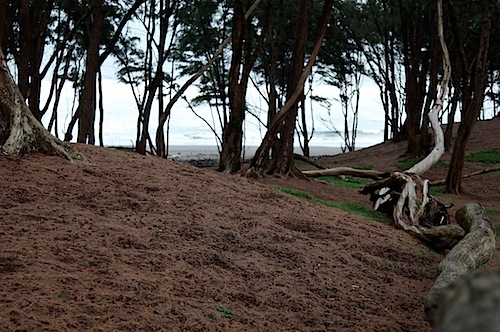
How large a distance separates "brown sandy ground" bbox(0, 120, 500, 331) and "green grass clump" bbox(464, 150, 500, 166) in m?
9.91

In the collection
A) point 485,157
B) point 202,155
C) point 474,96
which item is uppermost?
point 474,96

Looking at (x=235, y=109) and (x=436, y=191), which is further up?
(x=235, y=109)

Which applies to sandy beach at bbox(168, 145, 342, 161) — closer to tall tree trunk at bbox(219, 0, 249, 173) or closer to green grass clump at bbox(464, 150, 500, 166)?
green grass clump at bbox(464, 150, 500, 166)

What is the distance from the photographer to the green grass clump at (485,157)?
14941mm

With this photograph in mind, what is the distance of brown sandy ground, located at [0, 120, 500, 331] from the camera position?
277 cm

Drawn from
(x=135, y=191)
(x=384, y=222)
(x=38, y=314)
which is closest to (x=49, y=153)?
(x=135, y=191)

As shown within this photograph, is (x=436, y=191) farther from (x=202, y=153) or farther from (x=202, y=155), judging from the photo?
(x=202, y=153)

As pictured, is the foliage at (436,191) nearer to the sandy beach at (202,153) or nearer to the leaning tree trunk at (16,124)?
the leaning tree trunk at (16,124)

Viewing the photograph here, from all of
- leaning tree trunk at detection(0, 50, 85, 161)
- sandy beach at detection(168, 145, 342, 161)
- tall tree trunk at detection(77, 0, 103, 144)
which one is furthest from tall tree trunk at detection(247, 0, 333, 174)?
sandy beach at detection(168, 145, 342, 161)

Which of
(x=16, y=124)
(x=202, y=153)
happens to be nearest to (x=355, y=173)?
(x=16, y=124)

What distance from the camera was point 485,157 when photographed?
15.4 metres

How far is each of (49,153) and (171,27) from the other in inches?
603

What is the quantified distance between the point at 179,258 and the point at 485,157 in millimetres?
13546

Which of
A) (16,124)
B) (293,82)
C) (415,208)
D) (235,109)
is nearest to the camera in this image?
(16,124)
